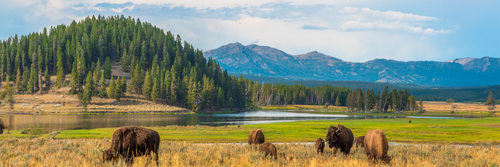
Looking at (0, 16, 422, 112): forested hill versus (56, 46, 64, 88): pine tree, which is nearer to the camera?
(0, 16, 422, 112): forested hill

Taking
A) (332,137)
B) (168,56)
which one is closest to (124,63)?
(168,56)

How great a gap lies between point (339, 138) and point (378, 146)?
364 centimetres

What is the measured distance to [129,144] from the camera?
16.2 m

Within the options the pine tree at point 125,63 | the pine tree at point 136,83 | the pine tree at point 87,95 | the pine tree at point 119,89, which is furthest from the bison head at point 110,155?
the pine tree at point 125,63

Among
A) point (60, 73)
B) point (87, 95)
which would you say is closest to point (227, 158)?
point (87, 95)

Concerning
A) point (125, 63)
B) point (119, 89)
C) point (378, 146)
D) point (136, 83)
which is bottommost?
point (378, 146)

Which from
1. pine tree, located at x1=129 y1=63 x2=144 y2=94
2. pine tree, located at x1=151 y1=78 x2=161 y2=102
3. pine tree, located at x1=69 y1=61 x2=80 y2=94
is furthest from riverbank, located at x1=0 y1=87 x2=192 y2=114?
pine tree, located at x1=129 y1=63 x2=144 y2=94

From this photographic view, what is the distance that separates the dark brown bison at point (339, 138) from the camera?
21.4 metres

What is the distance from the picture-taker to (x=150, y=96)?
14938 cm

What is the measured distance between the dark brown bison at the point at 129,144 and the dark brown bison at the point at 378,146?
10846 millimetres

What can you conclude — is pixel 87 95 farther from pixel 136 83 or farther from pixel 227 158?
pixel 227 158

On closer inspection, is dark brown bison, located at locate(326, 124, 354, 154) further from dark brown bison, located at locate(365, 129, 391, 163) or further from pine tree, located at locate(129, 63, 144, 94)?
pine tree, located at locate(129, 63, 144, 94)

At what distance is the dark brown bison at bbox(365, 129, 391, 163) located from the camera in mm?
18047

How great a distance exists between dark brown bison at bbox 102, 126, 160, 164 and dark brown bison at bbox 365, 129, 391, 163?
10846 mm
